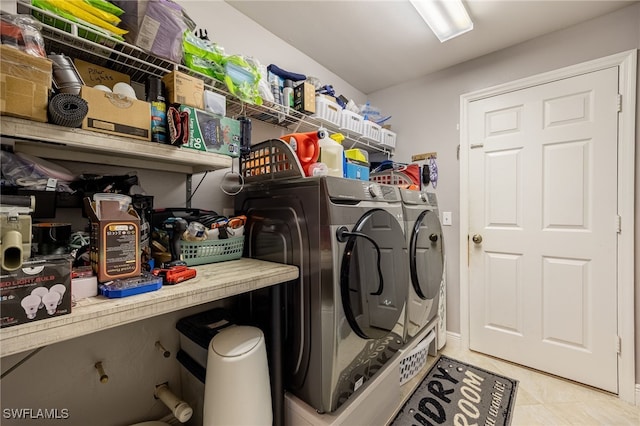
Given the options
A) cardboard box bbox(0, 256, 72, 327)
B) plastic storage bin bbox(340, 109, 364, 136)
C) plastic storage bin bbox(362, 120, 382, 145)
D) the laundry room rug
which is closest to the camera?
cardboard box bbox(0, 256, 72, 327)

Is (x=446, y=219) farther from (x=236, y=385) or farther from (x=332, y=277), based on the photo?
(x=236, y=385)

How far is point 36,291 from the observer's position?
597 millimetres

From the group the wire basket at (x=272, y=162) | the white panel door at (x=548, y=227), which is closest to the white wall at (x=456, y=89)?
the white panel door at (x=548, y=227)

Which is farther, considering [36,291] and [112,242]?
[112,242]

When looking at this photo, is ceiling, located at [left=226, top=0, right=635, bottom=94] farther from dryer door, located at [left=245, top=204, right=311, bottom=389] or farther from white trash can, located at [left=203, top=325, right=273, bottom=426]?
white trash can, located at [left=203, top=325, right=273, bottom=426]

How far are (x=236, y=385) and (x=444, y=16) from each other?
2.44 m

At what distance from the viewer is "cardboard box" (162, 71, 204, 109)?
107 centimetres

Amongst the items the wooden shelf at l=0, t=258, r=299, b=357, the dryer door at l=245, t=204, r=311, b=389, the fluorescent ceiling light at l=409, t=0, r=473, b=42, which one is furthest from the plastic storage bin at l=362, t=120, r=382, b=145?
the wooden shelf at l=0, t=258, r=299, b=357

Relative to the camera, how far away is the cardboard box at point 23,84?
687 millimetres

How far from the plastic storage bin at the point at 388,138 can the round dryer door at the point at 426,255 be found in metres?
0.99

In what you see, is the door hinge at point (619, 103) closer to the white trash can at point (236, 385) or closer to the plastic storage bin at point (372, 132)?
the plastic storage bin at point (372, 132)

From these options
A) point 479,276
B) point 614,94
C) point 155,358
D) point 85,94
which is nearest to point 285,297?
point 155,358

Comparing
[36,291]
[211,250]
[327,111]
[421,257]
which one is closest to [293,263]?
[211,250]

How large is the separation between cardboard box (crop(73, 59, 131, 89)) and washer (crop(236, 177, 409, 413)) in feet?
2.60
